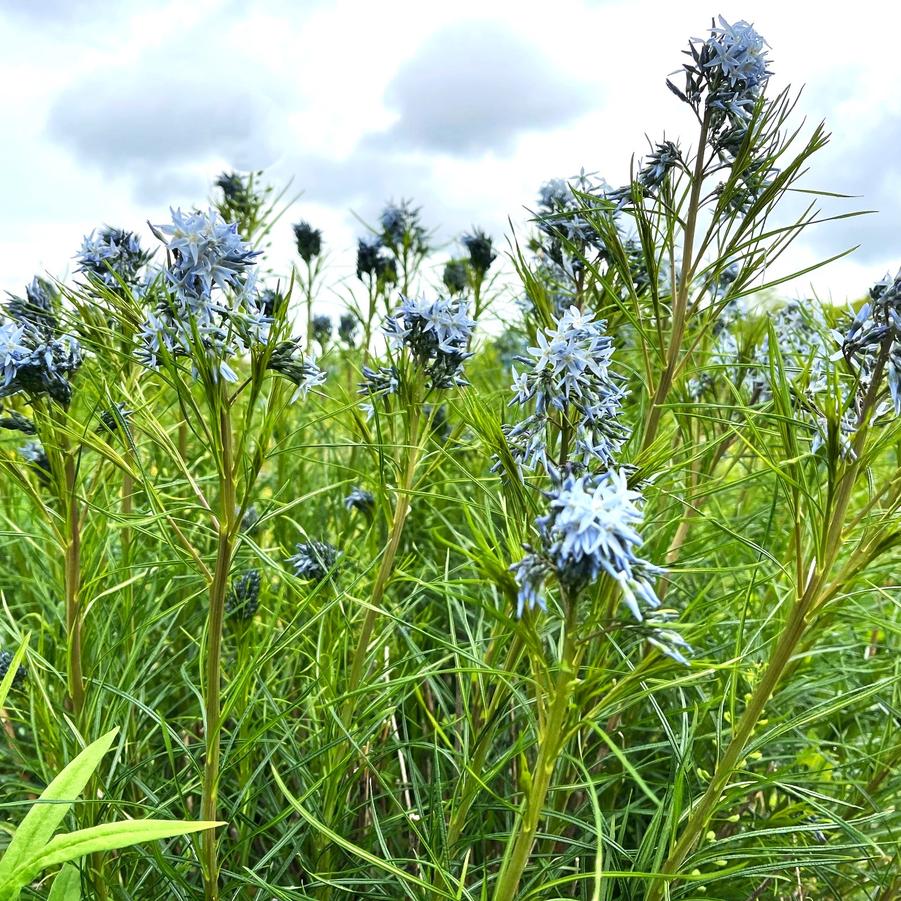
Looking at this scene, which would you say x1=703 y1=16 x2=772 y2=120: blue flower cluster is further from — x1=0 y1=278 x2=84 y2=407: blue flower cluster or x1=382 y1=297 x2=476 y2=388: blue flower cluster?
x1=0 y1=278 x2=84 y2=407: blue flower cluster

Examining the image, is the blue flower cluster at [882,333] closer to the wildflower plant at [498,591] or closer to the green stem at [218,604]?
the wildflower plant at [498,591]

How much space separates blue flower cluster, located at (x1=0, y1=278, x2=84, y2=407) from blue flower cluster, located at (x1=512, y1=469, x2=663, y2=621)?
91 cm

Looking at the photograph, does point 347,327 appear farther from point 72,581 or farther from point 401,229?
point 72,581

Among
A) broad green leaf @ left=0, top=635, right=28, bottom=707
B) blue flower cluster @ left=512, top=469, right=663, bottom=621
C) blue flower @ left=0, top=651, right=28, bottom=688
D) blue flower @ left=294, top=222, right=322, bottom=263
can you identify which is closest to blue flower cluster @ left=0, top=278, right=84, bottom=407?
broad green leaf @ left=0, top=635, right=28, bottom=707

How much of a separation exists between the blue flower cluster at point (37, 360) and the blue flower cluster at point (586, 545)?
35.8 inches

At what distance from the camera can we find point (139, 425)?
3.86 ft

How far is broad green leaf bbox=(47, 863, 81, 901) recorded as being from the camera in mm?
1070

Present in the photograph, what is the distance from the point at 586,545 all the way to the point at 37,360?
1.05 meters

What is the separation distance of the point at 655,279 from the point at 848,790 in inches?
53.6

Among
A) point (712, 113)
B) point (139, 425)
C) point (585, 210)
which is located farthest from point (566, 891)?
point (712, 113)

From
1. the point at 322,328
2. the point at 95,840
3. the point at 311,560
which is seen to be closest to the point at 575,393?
the point at 95,840

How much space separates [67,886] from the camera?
42.7 inches

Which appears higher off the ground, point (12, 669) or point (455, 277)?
point (455, 277)

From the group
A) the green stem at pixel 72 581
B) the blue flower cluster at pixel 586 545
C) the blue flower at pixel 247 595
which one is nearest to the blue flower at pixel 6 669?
the green stem at pixel 72 581
